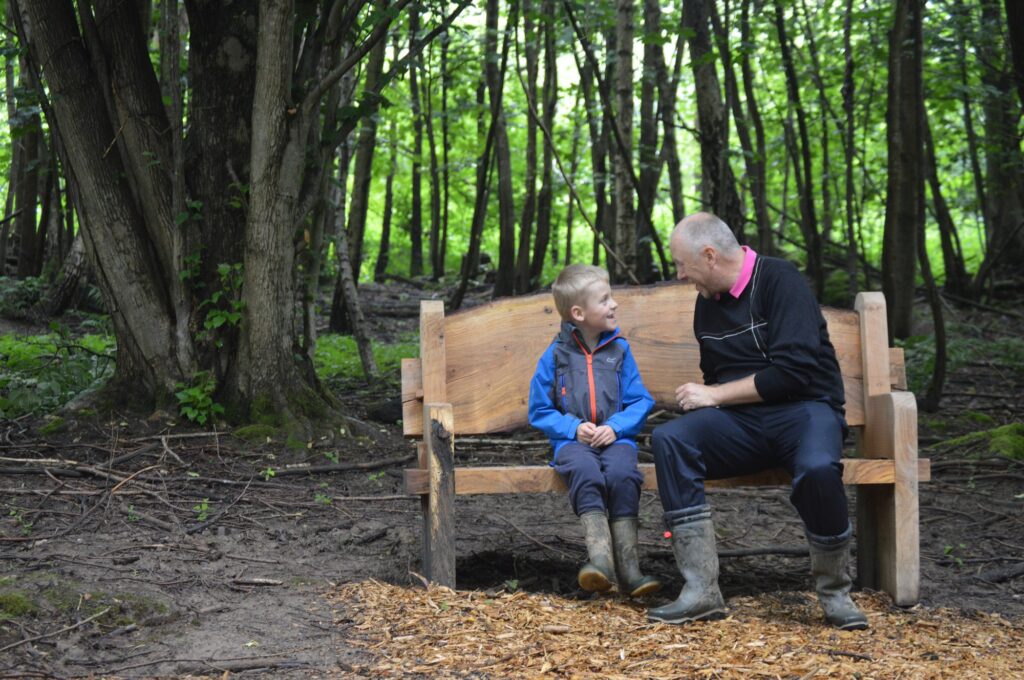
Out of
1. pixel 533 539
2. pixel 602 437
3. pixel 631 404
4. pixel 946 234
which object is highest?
pixel 946 234

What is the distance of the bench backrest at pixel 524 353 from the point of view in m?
4.25

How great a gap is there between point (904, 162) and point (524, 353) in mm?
6807

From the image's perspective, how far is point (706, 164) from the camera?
8602 millimetres

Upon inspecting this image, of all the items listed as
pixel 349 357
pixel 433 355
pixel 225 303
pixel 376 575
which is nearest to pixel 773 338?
pixel 433 355

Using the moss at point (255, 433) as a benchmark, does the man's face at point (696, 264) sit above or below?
above

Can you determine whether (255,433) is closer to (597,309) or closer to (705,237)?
(597,309)

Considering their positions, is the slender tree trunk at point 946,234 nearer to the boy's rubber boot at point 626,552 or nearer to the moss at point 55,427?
the boy's rubber boot at point 626,552

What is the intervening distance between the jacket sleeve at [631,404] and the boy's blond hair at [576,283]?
329mm

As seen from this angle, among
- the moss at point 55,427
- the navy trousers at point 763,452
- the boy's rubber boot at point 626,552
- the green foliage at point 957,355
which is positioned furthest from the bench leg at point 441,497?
the green foliage at point 957,355

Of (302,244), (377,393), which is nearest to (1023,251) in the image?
(377,393)

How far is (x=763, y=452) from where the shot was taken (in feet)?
12.6

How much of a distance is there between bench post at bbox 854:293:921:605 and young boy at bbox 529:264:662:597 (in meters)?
1.00

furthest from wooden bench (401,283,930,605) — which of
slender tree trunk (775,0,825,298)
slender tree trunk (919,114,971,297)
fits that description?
slender tree trunk (919,114,971,297)

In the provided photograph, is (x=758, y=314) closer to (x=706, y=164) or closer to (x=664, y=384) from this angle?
(x=664, y=384)
